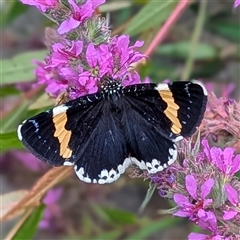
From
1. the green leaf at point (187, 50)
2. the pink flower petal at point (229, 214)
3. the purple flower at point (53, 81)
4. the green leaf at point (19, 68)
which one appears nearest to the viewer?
the pink flower petal at point (229, 214)

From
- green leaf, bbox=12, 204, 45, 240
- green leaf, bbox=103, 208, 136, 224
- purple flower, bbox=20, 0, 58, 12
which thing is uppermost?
purple flower, bbox=20, 0, 58, 12

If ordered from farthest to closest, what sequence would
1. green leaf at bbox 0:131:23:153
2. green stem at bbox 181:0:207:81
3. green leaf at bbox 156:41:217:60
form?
green leaf at bbox 156:41:217:60 < green stem at bbox 181:0:207:81 < green leaf at bbox 0:131:23:153

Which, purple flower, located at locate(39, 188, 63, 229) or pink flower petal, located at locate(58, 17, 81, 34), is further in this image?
purple flower, located at locate(39, 188, 63, 229)

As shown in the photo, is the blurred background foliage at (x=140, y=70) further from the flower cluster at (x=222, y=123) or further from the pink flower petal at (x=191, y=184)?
the pink flower petal at (x=191, y=184)

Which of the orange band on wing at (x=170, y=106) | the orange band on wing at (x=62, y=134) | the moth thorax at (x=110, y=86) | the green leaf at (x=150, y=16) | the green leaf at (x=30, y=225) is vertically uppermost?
the moth thorax at (x=110, y=86)

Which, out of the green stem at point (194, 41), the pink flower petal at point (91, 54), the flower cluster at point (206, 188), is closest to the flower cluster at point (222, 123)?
the flower cluster at point (206, 188)

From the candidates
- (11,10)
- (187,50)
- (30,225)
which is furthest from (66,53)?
(187,50)

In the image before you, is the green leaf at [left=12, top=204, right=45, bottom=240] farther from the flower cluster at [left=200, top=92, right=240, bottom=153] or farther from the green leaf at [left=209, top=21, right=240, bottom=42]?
the green leaf at [left=209, top=21, right=240, bottom=42]

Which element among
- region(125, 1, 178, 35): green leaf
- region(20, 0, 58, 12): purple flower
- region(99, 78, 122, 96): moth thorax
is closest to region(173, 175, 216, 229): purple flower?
region(99, 78, 122, 96): moth thorax
